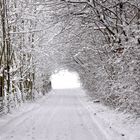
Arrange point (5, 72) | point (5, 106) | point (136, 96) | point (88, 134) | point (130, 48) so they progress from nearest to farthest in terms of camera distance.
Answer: point (130, 48) < point (136, 96) < point (88, 134) < point (5, 106) < point (5, 72)

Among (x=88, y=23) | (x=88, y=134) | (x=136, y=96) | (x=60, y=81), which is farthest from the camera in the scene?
(x=60, y=81)

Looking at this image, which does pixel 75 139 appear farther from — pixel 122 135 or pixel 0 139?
pixel 0 139

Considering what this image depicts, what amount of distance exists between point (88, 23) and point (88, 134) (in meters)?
4.14

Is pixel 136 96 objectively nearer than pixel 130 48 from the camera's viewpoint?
No

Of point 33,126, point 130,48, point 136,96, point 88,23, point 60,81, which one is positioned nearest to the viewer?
point 130,48

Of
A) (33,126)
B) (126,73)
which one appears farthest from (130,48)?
(33,126)

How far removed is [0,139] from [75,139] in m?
2.38

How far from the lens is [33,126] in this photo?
1551cm

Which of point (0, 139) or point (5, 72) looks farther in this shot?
point (5, 72)

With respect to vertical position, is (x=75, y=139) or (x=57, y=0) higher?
(x=57, y=0)

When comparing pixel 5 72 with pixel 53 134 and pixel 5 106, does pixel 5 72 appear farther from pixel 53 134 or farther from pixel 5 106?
pixel 53 134

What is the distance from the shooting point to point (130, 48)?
1075 cm

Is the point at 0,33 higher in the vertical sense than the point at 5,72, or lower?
higher

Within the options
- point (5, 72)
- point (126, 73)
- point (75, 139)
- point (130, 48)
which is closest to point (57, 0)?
point (130, 48)
